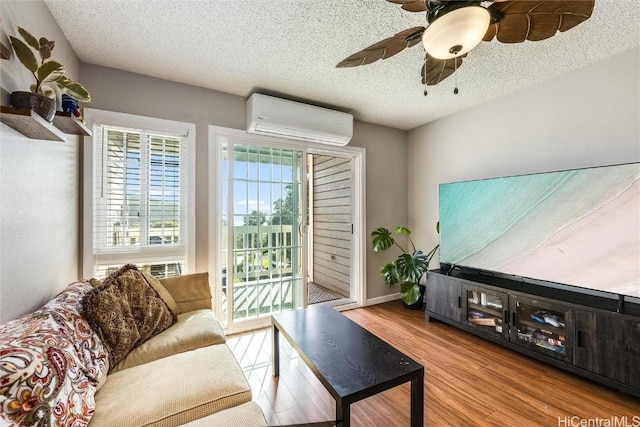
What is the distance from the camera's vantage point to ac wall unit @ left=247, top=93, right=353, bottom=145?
2691 mm

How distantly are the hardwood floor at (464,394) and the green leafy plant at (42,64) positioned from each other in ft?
7.07

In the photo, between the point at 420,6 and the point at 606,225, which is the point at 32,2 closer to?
the point at 420,6

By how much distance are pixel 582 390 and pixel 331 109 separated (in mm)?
3231

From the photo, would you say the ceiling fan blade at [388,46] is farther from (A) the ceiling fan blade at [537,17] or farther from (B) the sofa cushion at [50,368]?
(B) the sofa cushion at [50,368]

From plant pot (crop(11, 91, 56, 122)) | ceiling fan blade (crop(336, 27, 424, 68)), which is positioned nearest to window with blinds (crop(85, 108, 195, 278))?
plant pot (crop(11, 91, 56, 122))

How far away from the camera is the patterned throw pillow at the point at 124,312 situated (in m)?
1.47

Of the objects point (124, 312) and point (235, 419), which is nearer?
point (235, 419)

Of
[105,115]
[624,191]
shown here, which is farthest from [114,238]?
[624,191]

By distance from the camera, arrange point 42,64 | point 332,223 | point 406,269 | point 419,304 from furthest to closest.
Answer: point 332,223, point 419,304, point 406,269, point 42,64

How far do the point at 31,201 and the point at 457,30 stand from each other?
2207 millimetres

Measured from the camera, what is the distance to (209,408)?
116 cm

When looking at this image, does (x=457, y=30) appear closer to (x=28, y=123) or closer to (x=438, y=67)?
(x=438, y=67)

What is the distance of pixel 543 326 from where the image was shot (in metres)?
2.17

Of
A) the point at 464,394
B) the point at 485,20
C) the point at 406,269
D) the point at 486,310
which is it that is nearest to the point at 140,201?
the point at 485,20
